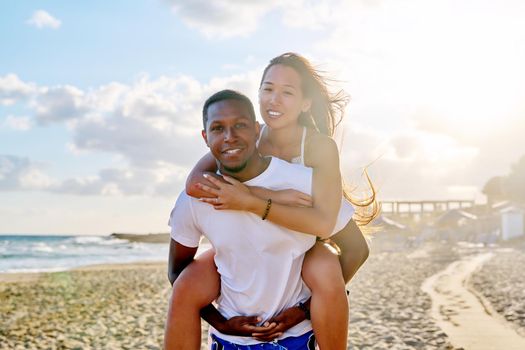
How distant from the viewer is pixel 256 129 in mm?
3146

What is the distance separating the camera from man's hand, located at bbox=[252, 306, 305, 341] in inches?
123

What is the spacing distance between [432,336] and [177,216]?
626 centimetres

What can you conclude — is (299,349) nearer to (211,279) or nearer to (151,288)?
(211,279)

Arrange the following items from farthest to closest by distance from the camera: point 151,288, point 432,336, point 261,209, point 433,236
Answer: point 433,236
point 151,288
point 432,336
point 261,209

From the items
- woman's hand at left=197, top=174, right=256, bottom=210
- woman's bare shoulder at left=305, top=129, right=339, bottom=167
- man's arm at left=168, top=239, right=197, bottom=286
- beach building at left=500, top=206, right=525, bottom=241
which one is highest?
beach building at left=500, top=206, right=525, bottom=241

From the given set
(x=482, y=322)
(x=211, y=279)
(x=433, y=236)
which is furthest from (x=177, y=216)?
(x=433, y=236)

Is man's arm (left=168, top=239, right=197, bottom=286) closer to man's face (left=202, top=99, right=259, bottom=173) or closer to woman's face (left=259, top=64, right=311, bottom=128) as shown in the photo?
man's face (left=202, top=99, right=259, bottom=173)

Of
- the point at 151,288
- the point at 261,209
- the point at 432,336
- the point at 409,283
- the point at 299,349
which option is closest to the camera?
the point at 261,209

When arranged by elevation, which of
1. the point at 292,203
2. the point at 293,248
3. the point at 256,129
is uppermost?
the point at 256,129

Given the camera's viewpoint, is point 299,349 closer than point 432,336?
Yes

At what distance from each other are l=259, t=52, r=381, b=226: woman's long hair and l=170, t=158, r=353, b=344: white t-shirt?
755mm

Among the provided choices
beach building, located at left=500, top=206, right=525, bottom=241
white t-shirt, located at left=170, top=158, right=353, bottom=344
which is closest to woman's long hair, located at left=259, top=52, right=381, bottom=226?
white t-shirt, located at left=170, top=158, right=353, bottom=344

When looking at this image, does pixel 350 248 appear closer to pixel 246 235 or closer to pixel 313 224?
pixel 313 224

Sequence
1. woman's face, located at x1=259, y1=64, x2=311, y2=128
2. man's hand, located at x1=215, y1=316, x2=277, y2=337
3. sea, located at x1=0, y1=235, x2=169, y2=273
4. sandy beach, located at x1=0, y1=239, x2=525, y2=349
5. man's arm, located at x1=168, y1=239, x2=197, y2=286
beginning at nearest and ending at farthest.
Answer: man's hand, located at x1=215, y1=316, x2=277, y2=337 < man's arm, located at x1=168, y1=239, x2=197, y2=286 < woman's face, located at x1=259, y1=64, x2=311, y2=128 < sandy beach, located at x1=0, y1=239, x2=525, y2=349 < sea, located at x1=0, y1=235, x2=169, y2=273
